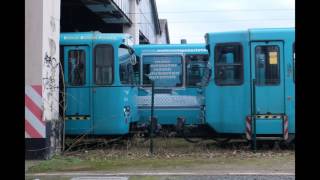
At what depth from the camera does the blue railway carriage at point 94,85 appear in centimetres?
1438

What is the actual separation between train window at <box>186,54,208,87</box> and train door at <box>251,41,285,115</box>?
248 centimetres

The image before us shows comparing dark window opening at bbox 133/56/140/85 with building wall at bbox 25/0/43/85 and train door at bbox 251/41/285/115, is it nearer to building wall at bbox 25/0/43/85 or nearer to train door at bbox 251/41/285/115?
train door at bbox 251/41/285/115

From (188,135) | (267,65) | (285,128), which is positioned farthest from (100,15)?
(285,128)

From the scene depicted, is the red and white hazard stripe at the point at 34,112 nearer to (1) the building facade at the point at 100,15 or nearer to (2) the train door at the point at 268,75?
(2) the train door at the point at 268,75

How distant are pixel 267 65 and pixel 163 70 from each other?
3466 millimetres

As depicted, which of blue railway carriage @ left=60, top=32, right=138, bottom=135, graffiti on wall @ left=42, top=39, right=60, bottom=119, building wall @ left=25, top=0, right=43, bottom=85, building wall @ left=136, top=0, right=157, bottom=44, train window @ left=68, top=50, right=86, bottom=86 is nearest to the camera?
building wall @ left=25, top=0, right=43, bottom=85

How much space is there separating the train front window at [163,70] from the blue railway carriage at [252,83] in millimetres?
2101

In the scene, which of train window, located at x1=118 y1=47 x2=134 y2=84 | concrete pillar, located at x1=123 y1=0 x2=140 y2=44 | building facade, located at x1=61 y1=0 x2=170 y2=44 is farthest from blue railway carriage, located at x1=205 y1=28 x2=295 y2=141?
concrete pillar, located at x1=123 y1=0 x2=140 y2=44

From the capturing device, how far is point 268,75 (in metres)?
14.0

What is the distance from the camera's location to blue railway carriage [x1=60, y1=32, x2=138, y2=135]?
14375 mm

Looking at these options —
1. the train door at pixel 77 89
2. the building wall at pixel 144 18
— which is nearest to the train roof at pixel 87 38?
the train door at pixel 77 89

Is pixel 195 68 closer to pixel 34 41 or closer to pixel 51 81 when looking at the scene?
pixel 51 81

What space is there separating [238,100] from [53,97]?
15.2ft
